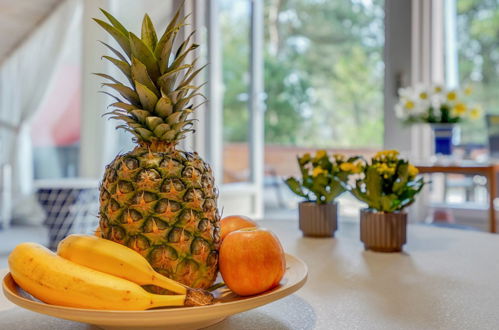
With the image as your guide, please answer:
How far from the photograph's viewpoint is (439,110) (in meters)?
3.04

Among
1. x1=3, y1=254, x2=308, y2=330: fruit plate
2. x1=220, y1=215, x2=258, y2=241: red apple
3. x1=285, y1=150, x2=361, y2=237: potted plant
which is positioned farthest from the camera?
x1=285, y1=150, x2=361, y2=237: potted plant

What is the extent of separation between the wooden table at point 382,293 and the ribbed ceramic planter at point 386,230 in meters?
0.02

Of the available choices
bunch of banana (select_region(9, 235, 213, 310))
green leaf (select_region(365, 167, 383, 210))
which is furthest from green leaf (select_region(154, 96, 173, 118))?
green leaf (select_region(365, 167, 383, 210))

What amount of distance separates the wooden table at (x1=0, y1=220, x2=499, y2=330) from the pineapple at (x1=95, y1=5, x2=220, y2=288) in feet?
0.30

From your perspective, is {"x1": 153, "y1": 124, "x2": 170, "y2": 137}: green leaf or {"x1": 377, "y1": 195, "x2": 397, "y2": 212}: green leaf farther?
{"x1": 377, "y1": 195, "x2": 397, "y2": 212}: green leaf

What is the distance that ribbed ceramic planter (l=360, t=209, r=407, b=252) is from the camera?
93cm

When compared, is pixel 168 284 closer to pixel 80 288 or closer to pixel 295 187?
pixel 80 288

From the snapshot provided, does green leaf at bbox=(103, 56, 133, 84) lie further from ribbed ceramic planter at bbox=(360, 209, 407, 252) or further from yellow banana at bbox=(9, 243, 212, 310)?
ribbed ceramic planter at bbox=(360, 209, 407, 252)

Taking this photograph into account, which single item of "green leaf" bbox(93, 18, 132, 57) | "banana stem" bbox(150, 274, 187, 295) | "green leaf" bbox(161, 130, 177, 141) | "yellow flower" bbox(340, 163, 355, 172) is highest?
"green leaf" bbox(93, 18, 132, 57)

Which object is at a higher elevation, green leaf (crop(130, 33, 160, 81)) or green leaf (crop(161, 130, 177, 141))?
green leaf (crop(130, 33, 160, 81))

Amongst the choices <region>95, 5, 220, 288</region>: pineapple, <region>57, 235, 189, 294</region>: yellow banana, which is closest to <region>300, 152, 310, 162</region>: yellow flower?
<region>95, 5, 220, 288</region>: pineapple

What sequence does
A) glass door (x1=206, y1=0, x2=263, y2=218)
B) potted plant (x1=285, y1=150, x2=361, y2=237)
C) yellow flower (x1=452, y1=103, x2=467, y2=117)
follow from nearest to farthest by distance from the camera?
potted plant (x1=285, y1=150, x2=361, y2=237) → yellow flower (x1=452, y1=103, x2=467, y2=117) → glass door (x1=206, y1=0, x2=263, y2=218)

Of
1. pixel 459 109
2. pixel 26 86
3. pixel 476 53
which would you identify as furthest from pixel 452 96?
pixel 26 86

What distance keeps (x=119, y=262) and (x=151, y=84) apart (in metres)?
0.21
